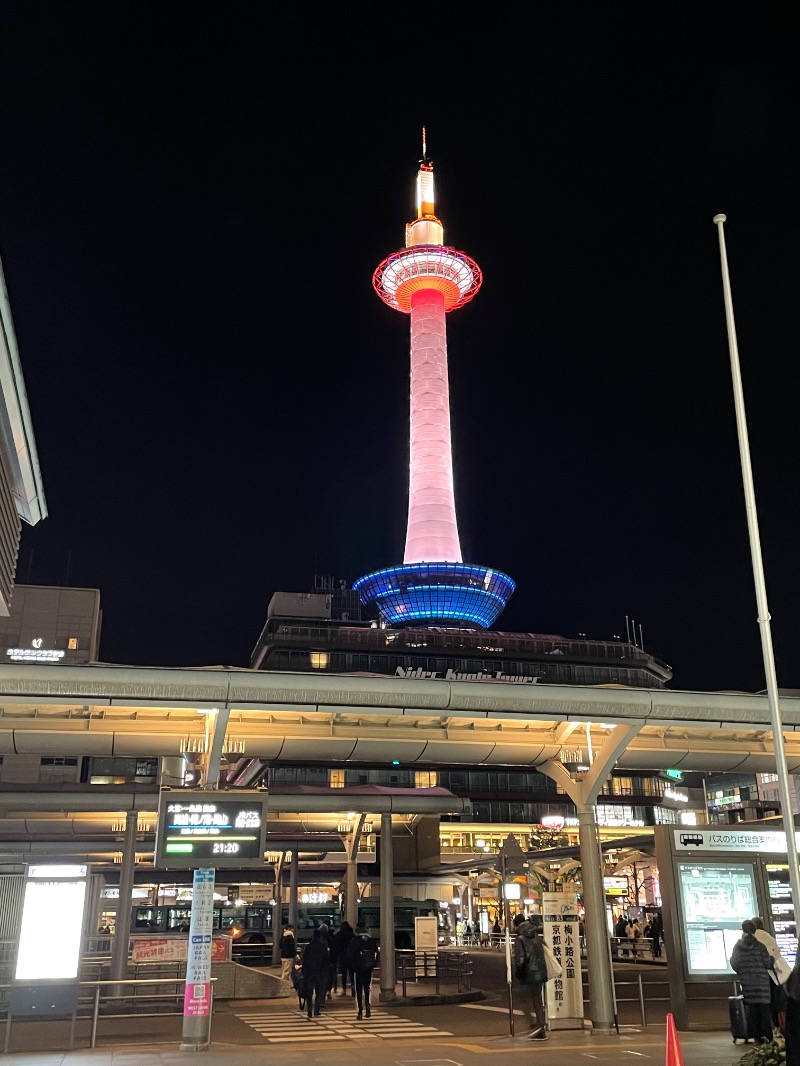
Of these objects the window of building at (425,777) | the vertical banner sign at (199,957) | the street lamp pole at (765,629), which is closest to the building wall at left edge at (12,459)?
the vertical banner sign at (199,957)

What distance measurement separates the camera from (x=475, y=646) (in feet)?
401

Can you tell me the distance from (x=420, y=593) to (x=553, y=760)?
101921mm

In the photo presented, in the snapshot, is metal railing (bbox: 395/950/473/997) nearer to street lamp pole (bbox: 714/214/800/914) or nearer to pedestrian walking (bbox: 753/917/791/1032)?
pedestrian walking (bbox: 753/917/791/1032)

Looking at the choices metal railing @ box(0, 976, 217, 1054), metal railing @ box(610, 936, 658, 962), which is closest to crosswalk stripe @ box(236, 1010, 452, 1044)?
metal railing @ box(0, 976, 217, 1054)

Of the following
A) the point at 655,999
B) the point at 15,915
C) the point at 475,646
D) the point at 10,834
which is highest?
the point at 475,646

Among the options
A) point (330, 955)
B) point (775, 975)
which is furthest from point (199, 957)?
point (775, 975)

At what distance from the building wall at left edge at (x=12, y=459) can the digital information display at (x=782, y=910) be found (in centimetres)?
1377

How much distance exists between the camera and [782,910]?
1759cm

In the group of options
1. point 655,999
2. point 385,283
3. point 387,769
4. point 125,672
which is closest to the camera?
point 125,672

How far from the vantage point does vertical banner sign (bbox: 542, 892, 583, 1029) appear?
17531 millimetres

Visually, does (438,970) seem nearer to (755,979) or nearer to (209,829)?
(209,829)

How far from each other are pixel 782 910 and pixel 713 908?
1553 millimetres

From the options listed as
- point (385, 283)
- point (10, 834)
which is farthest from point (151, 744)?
point (385, 283)

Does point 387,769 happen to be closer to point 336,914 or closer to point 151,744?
point 336,914
